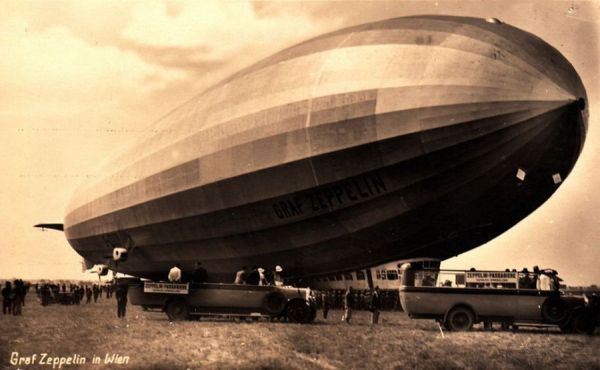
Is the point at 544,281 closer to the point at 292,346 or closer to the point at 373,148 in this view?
the point at 373,148

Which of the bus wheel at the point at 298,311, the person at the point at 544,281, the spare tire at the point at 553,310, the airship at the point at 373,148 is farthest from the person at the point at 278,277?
the spare tire at the point at 553,310

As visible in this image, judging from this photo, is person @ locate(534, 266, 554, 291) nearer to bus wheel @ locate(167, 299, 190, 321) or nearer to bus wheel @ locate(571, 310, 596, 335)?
bus wheel @ locate(571, 310, 596, 335)

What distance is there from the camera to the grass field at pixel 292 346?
476 inches

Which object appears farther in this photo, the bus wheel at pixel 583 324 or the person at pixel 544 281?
the bus wheel at pixel 583 324

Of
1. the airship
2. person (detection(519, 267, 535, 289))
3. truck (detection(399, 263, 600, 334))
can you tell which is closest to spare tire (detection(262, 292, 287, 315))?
the airship

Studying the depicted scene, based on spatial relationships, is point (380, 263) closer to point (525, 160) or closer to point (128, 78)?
point (525, 160)

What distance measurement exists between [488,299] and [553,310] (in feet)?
5.45

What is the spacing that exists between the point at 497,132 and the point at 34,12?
11.3 meters

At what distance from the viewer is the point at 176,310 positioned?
1825cm

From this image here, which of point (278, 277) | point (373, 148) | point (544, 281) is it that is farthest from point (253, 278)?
point (544, 281)

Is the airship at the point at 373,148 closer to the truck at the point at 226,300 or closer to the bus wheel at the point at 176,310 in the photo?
the truck at the point at 226,300

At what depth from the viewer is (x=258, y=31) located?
19016 millimetres

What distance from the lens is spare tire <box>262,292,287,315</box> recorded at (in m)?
17.8

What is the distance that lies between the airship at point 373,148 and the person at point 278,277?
0.33m
